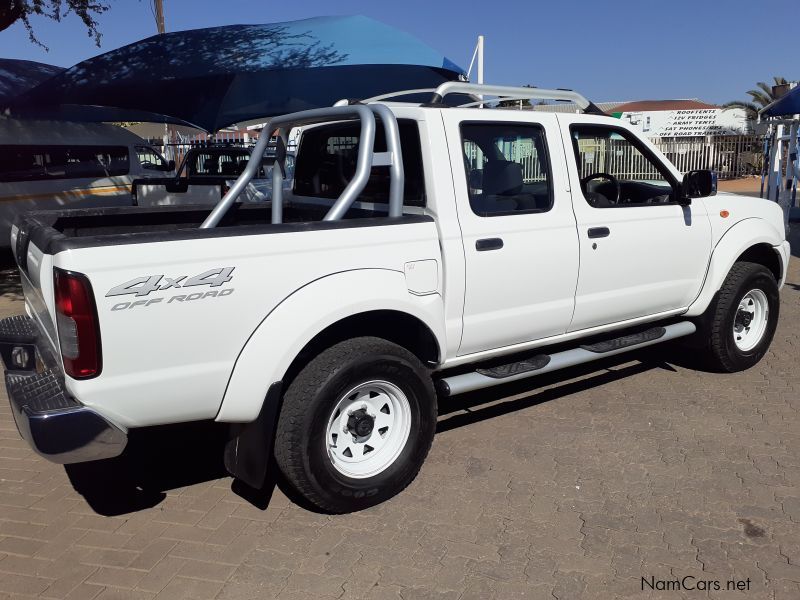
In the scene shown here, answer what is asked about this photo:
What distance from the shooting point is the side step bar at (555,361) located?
12.7 feet

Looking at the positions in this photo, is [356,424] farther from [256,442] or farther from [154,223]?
[154,223]

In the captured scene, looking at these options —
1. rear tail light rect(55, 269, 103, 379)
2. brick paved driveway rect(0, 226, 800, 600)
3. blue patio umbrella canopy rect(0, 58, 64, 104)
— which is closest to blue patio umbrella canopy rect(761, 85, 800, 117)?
brick paved driveway rect(0, 226, 800, 600)

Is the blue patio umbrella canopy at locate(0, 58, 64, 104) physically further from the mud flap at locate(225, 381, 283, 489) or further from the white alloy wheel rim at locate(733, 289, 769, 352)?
the white alloy wheel rim at locate(733, 289, 769, 352)

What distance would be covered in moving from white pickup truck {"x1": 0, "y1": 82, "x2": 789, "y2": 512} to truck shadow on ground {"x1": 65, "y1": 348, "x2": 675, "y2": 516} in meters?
0.47

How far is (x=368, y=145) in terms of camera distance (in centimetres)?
354

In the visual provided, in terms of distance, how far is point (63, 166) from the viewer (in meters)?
12.4

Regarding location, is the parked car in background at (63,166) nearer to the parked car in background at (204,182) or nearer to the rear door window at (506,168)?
the parked car in background at (204,182)

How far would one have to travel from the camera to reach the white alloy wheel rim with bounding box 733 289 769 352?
5.41m

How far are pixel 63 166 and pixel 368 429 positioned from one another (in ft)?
36.2

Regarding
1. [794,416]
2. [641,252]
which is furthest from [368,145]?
[794,416]

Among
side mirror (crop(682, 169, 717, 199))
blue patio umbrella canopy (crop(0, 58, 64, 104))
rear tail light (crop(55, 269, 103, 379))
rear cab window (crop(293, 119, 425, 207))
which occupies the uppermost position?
blue patio umbrella canopy (crop(0, 58, 64, 104))

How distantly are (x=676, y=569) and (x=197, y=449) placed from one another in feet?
9.26

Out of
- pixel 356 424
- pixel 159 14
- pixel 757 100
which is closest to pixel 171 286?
pixel 356 424

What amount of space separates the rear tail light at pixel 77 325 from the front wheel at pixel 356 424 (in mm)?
895
